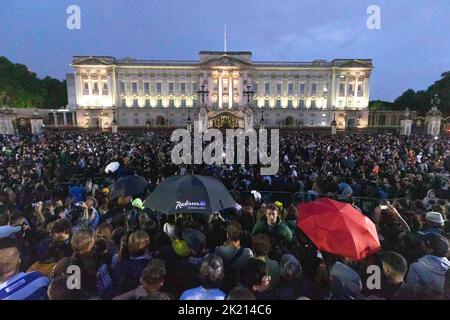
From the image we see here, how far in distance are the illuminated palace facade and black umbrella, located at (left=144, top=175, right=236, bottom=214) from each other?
6047 centimetres

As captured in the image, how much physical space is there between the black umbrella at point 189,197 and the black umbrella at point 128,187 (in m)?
1.51

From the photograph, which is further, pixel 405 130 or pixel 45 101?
pixel 45 101

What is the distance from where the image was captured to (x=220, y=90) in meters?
68.1

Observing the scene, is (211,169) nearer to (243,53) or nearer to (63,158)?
(63,158)

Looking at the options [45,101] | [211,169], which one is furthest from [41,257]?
[45,101]

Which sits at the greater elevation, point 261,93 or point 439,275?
point 261,93

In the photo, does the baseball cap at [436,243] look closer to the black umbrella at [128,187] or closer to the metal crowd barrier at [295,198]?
the metal crowd barrier at [295,198]

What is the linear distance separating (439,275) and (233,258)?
9.65 feet

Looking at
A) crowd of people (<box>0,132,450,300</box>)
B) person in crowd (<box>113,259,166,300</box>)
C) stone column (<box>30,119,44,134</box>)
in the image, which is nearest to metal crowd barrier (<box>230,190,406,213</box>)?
crowd of people (<box>0,132,450,300</box>)

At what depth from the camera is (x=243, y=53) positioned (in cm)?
6694

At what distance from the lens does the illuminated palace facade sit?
66.3 metres

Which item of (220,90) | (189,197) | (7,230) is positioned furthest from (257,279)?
(220,90)

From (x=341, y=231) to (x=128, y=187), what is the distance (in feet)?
17.1
